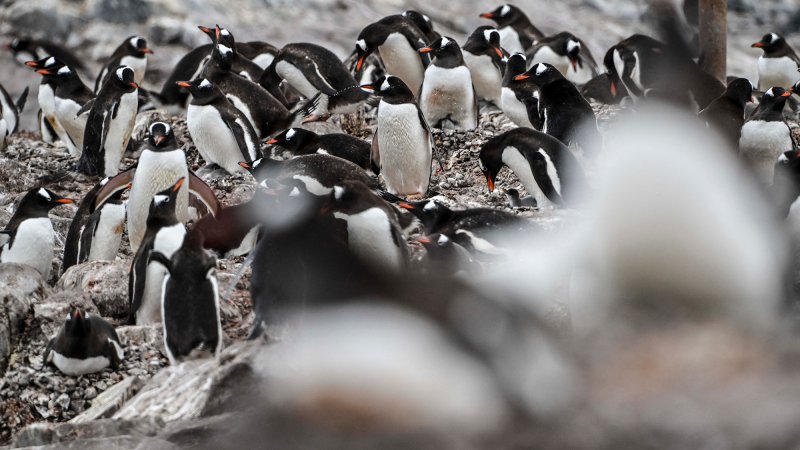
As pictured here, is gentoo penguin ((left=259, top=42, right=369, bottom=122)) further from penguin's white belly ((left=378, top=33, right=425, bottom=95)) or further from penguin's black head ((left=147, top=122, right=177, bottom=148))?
penguin's black head ((left=147, top=122, right=177, bottom=148))

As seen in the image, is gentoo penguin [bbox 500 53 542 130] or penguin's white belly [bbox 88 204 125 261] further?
gentoo penguin [bbox 500 53 542 130]

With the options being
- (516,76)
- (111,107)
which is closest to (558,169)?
(516,76)

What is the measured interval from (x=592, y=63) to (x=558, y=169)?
15.6 ft

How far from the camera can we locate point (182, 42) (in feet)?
41.7

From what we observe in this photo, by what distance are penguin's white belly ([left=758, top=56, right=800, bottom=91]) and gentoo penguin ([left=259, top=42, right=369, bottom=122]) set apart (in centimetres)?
369

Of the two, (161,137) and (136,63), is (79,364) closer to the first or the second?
(161,137)

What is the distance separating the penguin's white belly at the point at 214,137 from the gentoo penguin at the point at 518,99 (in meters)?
1.91

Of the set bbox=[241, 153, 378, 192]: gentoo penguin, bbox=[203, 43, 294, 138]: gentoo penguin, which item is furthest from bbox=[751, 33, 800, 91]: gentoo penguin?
bbox=[241, 153, 378, 192]: gentoo penguin

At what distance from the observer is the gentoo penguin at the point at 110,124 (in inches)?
302

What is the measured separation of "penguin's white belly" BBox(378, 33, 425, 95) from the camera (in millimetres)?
8992

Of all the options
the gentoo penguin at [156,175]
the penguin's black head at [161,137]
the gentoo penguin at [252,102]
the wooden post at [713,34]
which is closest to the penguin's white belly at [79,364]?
the gentoo penguin at [156,175]

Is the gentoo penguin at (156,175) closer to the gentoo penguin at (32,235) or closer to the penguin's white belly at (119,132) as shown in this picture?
the gentoo penguin at (32,235)

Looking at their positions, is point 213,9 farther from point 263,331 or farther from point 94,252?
point 263,331

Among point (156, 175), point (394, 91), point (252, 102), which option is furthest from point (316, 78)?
point (156, 175)
